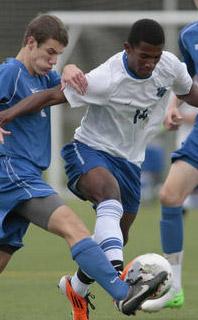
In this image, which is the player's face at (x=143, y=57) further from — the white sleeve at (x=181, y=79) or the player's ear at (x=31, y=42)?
the player's ear at (x=31, y=42)

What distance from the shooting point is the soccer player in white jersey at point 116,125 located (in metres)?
A: 6.54

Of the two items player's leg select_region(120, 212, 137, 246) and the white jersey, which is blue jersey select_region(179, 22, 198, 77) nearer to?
the white jersey

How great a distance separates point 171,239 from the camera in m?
8.05

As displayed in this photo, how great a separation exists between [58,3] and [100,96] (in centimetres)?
1399

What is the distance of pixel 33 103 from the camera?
6.43 metres

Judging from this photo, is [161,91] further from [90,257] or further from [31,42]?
A: [90,257]

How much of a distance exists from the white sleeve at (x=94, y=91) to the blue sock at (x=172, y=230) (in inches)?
63.0

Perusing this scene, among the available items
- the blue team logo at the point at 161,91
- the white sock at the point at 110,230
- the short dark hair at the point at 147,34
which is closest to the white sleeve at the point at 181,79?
the blue team logo at the point at 161,91

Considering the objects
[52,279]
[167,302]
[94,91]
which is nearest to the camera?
Answer: [94,91]

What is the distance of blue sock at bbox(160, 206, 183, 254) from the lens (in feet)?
26.4

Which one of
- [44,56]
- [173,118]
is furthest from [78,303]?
[173,118]

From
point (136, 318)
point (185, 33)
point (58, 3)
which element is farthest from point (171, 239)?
point (58, 3)

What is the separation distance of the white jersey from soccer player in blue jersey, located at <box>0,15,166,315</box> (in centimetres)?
31

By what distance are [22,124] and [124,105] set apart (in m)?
0.68
